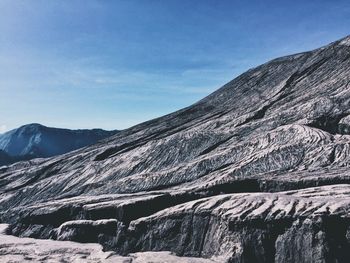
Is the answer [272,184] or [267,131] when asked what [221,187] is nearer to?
[272,184]

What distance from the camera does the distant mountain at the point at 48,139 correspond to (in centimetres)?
17625

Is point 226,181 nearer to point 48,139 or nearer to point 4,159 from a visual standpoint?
point 4,159

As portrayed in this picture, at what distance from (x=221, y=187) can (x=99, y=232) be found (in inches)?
356

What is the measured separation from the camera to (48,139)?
179375mm

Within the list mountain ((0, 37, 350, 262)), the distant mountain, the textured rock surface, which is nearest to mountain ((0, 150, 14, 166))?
the distant mountain

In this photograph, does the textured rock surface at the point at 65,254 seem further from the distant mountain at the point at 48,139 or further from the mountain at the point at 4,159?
the distant mountain at the point at 48,139

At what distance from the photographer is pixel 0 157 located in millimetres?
129375

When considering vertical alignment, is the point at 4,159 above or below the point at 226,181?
above

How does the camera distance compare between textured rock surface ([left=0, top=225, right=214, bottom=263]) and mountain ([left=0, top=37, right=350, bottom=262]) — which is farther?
textured rock surface ([left=0, top=225, right=214, bottom=263])

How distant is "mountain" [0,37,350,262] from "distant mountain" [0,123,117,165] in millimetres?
118487

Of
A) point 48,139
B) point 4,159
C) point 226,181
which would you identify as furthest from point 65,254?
point 48,139

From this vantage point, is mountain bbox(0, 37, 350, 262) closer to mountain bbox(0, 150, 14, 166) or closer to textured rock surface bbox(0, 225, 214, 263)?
textured rock surface bbox(0, 225, 214, 263)

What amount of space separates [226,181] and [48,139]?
160m

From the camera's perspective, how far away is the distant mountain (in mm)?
176250
